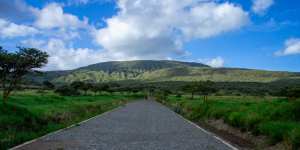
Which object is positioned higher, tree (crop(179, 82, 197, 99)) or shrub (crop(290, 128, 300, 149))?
tree (crop(179, 82, 197, 99))

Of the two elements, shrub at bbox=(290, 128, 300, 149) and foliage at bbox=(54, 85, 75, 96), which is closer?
shrub at bbox=(290, 128, 300, 149)

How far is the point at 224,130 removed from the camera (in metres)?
9.23

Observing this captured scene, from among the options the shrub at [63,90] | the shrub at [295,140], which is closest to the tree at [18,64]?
the shrub at [295,140]

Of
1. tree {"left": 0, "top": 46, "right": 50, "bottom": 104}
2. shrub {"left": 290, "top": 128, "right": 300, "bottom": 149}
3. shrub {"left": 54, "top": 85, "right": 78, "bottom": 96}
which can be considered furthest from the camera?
shrub {"left": 54, "top": 85, "right": 78, "bottom": 96}

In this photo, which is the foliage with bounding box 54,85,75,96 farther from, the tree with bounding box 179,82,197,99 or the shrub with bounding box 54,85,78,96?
the tree with bounding box 179,82,197,99

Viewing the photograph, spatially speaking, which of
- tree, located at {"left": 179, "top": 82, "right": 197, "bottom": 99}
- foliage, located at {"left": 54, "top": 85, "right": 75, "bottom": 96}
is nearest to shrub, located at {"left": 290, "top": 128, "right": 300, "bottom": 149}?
tree, located at {"left": 179, "top": 82, "right": 197, "bottom": 99}

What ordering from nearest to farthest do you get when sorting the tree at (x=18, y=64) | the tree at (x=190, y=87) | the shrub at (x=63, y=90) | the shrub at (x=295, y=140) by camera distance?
1. the shrub at (x=295, y=140)
2. the tree at (x=18, y=64)
3. the tree at (x=190, y=87)
4. the shrub at (x=63, y=90)

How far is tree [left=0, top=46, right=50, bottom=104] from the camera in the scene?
9273 millimetres

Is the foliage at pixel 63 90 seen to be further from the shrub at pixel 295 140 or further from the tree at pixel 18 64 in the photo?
the shrub at pixel 295 140

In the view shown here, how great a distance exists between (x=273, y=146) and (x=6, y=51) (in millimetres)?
13330

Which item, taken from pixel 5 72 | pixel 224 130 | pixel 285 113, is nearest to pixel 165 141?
pixel 224 130

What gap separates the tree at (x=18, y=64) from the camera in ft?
30.4

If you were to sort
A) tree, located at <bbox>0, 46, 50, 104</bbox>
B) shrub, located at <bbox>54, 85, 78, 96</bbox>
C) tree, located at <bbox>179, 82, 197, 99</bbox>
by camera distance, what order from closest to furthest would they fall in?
tree, located at <bbox>0, 46, 50, 104</bbox>
tree, located at <bbox>179, 82, 197, 99</bbox>
shrub, located at <bbox>54, 85, 78, 96</bbox>

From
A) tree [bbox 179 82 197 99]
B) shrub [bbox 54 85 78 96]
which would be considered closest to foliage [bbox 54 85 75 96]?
shrub [bbox 54 85 78 96]
